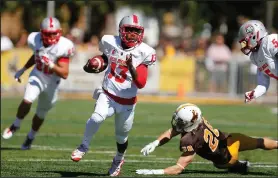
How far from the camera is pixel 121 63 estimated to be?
955cm

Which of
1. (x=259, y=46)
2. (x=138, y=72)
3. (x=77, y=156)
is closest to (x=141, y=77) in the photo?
(x=138, y=72)

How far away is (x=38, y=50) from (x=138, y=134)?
10.3 feet

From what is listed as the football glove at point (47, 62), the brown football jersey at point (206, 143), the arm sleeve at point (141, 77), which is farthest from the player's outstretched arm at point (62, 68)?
the brown football jersey at point (206, 143)

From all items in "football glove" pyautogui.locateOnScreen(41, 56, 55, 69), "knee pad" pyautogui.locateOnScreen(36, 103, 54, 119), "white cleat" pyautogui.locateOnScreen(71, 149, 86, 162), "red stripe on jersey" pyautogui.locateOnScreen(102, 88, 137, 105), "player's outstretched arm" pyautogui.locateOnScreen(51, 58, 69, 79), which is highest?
"football glove" pyautogui.locateOnScreen(41, 56, 55, 69)

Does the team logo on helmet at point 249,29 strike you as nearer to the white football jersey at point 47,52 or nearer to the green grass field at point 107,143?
the green grass field at point 107,143

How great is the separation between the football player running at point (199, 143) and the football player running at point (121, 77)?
53cm

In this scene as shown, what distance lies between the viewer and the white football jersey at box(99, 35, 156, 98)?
9516 mm

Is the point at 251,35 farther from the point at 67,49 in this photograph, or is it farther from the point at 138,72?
the point at 67,49

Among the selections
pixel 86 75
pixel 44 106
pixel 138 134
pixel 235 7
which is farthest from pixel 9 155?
pixel 235 7

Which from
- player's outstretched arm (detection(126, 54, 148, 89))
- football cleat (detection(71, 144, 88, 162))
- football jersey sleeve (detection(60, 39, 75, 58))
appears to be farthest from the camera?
football jersey sleeve (detection(60, 39, 75, 58))

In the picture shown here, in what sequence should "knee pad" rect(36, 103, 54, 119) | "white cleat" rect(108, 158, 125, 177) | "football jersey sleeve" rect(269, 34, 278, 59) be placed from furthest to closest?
"knee pad" rect(36, 103, 54, 119) → "football jersey sleeve" rect(269, 34, 278, 59) → "white cleat" rect(108, 158, 125, 177)

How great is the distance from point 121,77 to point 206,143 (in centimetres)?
123

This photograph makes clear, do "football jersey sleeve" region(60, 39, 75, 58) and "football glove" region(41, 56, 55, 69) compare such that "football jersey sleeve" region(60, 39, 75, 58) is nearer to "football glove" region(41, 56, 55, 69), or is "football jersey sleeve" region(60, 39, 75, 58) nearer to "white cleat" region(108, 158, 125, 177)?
"football glove" region(41, 56, 55, 69)

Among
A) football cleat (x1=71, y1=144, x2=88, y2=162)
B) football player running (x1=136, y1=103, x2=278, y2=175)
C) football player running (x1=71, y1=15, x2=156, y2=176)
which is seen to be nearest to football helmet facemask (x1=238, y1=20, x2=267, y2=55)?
football player running (x1=136, y1=103, x2=278, y2=175)
